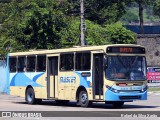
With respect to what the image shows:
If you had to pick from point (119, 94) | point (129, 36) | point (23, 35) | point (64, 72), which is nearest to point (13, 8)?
point (23, 35)

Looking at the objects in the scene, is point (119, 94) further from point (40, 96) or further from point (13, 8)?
point (13, 8)

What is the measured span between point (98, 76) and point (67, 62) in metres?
2.64

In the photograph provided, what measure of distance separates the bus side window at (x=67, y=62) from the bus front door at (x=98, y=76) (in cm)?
190

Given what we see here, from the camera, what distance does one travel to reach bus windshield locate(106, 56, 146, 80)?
2627cm

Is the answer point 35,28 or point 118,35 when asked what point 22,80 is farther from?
point 118,35

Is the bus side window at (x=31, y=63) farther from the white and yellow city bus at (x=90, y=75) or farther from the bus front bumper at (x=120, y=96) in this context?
the bus front bumper at (x=120, y=96)

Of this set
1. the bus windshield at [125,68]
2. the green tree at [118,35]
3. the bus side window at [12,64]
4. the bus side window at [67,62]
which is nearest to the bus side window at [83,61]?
the bus side window at [67,62]

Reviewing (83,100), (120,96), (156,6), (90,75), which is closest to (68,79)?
(83,100)

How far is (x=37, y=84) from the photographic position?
31.0m

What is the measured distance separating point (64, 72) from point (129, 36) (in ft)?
115

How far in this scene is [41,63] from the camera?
101 feet

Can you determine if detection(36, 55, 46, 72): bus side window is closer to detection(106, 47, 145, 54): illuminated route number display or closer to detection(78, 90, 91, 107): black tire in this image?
detection(78, 90, 91, 107): black tire

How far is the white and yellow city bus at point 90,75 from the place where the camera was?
26281 millimetres

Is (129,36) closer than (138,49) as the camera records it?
No
